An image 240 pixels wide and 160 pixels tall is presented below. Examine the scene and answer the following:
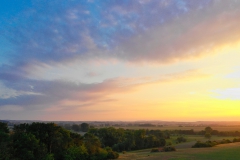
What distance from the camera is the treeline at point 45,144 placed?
122 feet

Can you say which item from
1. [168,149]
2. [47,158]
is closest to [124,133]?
[168,149]

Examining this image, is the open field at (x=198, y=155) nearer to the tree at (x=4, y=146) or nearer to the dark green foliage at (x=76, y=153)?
the dark green foliage at (x=76, y=153)

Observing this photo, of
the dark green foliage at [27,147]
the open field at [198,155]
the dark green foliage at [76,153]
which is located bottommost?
the open field at [198,155]

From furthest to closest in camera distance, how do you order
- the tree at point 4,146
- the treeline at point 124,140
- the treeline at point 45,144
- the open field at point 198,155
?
1. the treeline at point 124,140
2. the open field at point 198,155
3. the treeline at point 45,144
4. the tree at point 4,146

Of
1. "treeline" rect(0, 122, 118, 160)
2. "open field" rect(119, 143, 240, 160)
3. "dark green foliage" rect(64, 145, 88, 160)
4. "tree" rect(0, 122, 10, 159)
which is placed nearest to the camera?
"tree" rect(0, 122, 10, 159)

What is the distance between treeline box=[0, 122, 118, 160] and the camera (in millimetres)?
37125

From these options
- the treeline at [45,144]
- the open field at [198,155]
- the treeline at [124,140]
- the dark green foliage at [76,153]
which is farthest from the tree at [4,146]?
the treeline at [124,140]

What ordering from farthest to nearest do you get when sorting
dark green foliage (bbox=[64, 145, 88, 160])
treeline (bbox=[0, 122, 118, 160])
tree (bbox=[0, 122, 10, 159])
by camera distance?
dark green foliage (bbox=[64, 145, 88, 160])
treeline (bbox=[0, 122, 118, 160])
tree (bbox=[0, 122, 10, 159])

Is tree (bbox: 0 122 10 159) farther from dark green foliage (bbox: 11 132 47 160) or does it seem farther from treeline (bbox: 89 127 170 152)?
treeline (bbox: 89 127 170 152)

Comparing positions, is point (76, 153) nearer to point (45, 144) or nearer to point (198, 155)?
point (45, 144)

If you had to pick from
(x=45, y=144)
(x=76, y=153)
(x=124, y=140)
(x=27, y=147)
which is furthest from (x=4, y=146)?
(x=124, y=140)

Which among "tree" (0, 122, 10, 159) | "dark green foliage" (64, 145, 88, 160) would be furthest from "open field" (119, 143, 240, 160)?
"tree" (0, 122, 10, 159)

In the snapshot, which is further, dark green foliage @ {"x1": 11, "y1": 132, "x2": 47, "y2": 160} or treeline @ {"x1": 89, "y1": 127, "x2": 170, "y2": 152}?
treeline @ {"x1": 89, "y1": 127, "x2": 170, "y2": 152}

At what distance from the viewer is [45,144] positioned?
43.1 m
